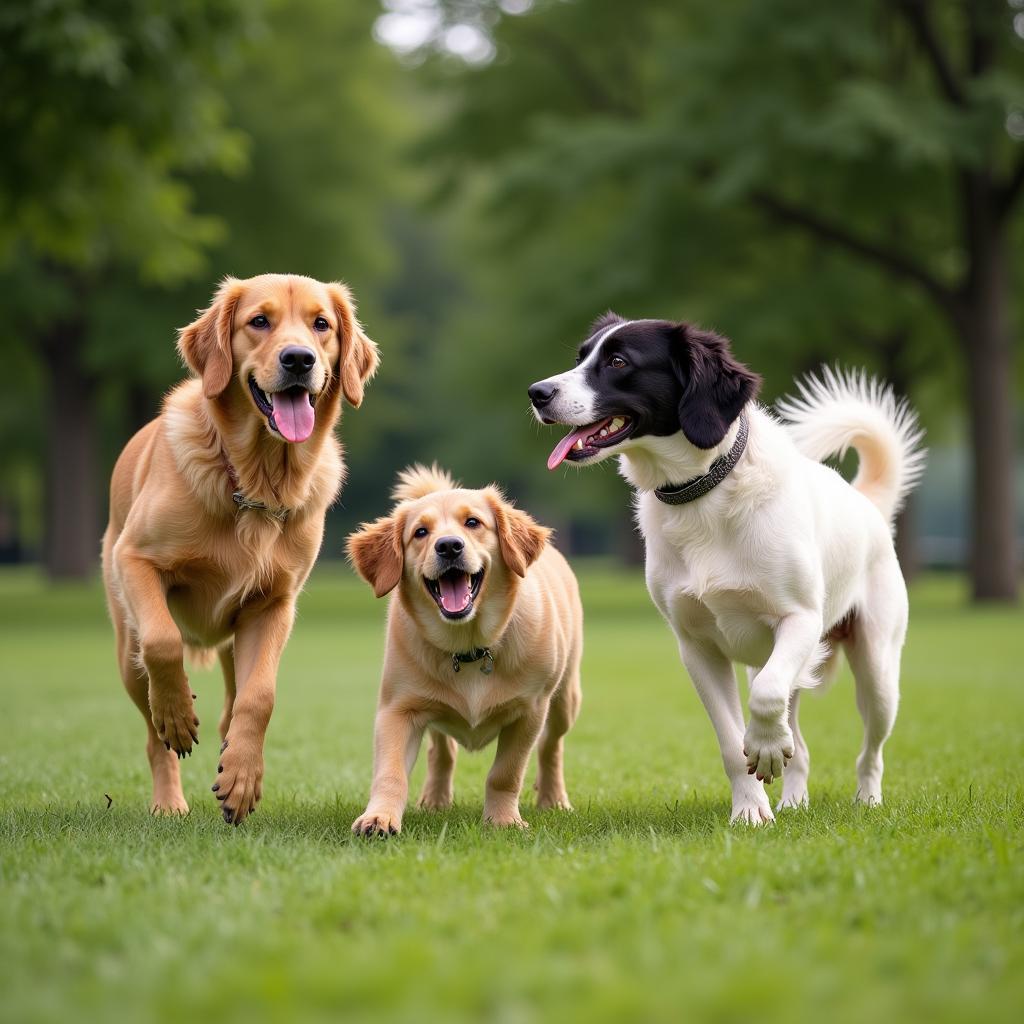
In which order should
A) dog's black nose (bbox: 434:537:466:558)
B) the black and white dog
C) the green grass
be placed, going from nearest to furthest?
1. the green grass
2. the black and white dog
3. dog's black nose (bbox: 434:537:466:558)

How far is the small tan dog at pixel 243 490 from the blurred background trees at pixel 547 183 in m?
11.0

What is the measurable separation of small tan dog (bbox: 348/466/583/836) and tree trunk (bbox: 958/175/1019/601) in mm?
16992

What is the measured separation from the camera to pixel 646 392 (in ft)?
16.9

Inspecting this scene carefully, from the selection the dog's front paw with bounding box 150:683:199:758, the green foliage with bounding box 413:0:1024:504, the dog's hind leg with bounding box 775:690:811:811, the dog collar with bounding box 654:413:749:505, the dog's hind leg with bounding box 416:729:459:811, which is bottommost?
the dog's hind leg with bounding box 416:729:459:811

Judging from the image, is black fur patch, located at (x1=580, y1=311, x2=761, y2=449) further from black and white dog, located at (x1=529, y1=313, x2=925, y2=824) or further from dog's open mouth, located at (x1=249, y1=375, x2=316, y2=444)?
dog's open mouth, located at (x1=249, y1=375, x2=316, y2=444)

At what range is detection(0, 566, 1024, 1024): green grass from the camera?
2.57 metres

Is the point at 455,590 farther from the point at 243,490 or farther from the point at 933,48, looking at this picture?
the point at 933,48

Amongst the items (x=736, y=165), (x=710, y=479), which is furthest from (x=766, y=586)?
(x=736, y=165)

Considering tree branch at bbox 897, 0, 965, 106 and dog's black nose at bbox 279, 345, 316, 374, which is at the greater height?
tree branch at bbox 897, 0, 965, 106

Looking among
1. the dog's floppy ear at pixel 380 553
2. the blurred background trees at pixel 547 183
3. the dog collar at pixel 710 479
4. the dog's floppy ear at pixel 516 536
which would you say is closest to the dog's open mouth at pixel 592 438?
the dog collar at pixel 710 479

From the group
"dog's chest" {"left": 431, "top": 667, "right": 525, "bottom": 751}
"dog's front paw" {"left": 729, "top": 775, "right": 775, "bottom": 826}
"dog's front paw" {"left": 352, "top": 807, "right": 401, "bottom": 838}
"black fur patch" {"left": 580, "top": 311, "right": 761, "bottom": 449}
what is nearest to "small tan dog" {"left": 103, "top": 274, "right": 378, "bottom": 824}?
"dog's front paw" {"left": 352, "top": 807, "right": 401, "bottom": 838}

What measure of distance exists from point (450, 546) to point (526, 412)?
10229 mm

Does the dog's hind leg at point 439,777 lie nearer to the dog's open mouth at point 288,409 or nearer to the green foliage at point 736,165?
the dog's open mouth at point 288,409

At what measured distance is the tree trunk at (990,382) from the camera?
20891 millimetres
